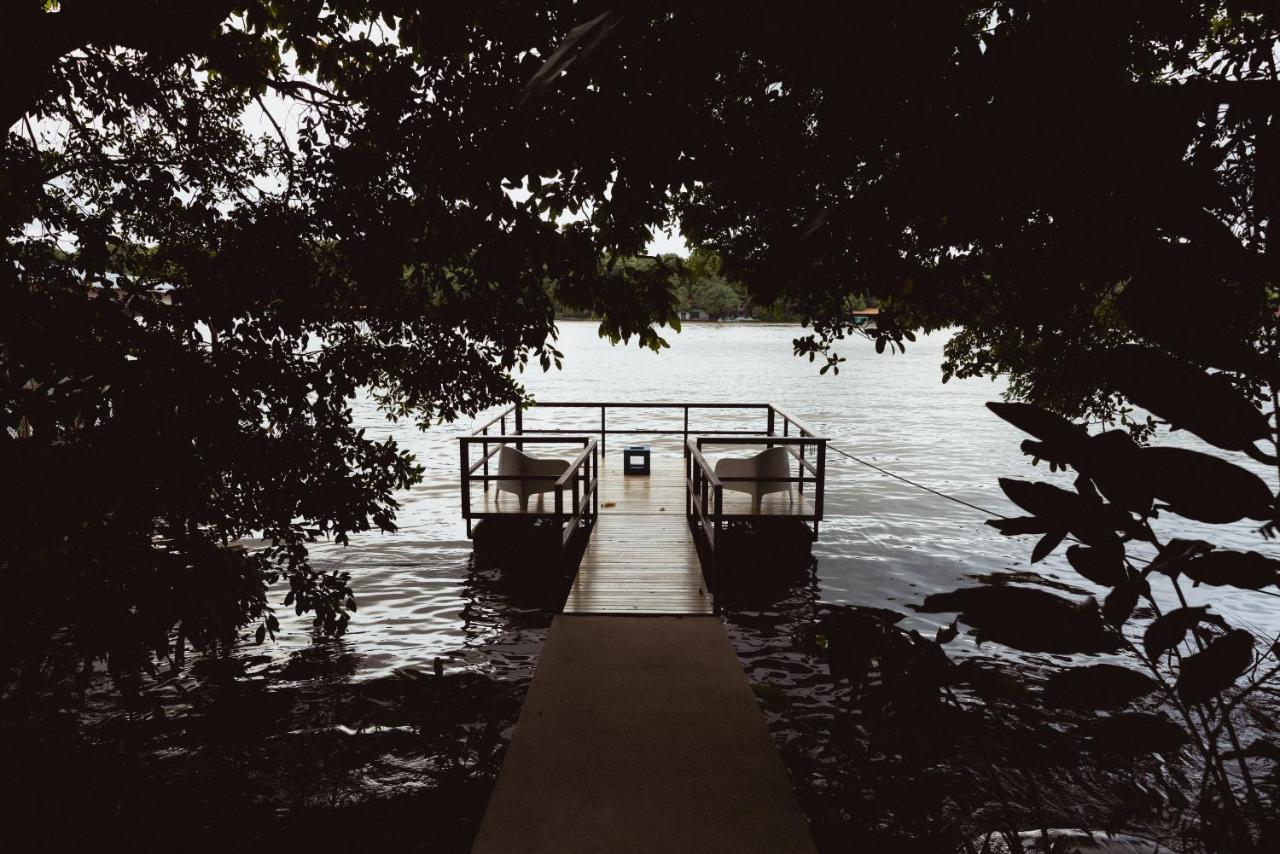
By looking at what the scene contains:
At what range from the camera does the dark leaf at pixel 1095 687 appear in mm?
1288

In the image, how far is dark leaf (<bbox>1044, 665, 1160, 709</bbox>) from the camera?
129 cm

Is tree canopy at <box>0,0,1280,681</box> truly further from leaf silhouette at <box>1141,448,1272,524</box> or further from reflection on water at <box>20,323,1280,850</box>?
reflection on water at <box>20,323,1280,850</box>

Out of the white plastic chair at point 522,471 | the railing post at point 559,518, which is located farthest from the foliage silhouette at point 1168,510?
the white plastic chair at point 522,471

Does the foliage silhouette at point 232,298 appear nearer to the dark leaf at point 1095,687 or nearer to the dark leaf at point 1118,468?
the dark leaf at point 1118,468

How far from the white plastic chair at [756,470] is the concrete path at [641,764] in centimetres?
417

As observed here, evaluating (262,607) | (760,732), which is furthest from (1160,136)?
(262,607)

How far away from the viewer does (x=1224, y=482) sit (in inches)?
44.5

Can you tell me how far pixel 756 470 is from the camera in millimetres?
9023

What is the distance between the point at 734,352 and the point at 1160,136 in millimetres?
72840

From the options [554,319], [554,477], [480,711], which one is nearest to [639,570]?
[554,477]

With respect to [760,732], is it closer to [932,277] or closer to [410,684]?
[410,684]

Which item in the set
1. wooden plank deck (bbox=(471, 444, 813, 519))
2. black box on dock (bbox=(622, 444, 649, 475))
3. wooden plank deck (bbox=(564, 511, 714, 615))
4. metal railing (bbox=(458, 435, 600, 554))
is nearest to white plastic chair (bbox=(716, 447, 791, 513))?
wooden plank deck (bbox=(471, 444, 813, 519))

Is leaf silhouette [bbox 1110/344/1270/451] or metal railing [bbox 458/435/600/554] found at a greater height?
leaf silhouette [bbox 1110/344/1270/451]

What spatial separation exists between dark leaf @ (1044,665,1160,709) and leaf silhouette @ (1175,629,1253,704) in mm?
78
